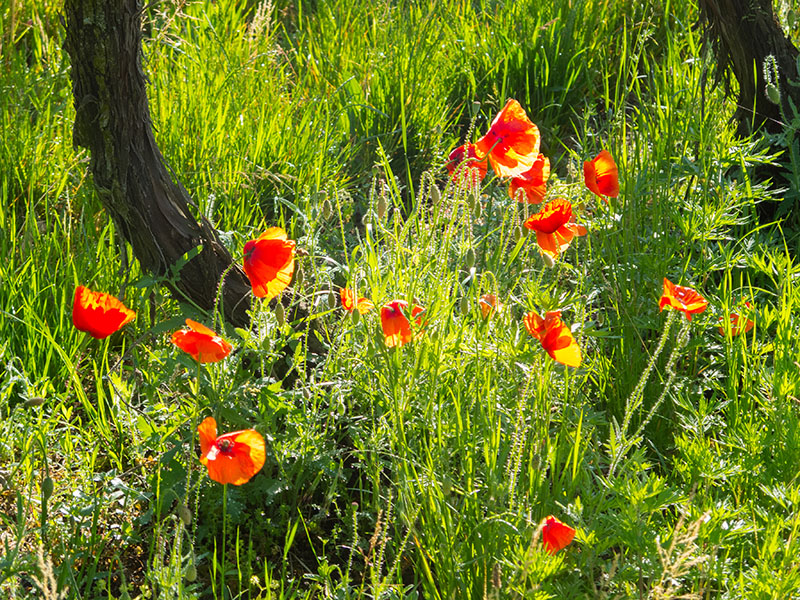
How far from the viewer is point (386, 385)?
165 cm

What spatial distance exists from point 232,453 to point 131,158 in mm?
676

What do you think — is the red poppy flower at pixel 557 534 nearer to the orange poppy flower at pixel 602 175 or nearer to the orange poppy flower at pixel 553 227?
the orange poppy flower at pixel 553 227

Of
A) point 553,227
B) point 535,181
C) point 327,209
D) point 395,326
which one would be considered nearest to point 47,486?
point 395,326

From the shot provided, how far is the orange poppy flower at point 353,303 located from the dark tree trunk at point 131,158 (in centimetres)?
23

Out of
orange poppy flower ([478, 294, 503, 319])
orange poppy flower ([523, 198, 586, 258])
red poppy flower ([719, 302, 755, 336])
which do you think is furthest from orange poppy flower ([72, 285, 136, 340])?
red poppy flower ([719, 302, 755, 336])

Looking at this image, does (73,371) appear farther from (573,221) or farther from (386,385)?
(573,221)

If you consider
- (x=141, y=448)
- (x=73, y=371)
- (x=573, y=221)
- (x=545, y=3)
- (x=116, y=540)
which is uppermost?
(x=545, y=3)

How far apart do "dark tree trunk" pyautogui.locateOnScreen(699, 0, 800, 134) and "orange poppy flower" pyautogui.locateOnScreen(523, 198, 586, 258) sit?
3.53ft

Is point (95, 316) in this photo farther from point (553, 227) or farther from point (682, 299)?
point (682, 299)

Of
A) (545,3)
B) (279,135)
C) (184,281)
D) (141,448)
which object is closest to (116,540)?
(141,448)

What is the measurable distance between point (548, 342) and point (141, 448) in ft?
2.67

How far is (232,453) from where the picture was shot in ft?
4.68

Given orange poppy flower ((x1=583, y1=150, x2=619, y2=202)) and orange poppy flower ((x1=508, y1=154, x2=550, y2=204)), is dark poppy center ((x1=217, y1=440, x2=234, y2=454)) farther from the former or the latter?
orange poppy flower ((x1=583, y1=150, x2=619, y2=202))

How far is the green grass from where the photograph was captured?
4.75ft
